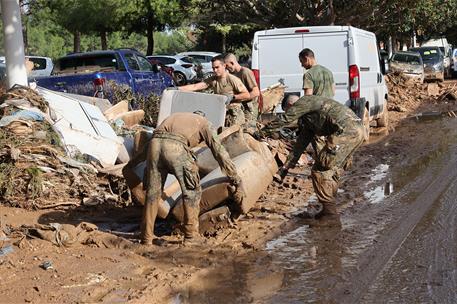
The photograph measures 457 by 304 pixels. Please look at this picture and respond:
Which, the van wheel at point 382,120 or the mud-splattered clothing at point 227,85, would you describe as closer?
the mud-splattered clothing at point 227,85

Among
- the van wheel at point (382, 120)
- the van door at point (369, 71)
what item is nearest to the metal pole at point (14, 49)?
the van door at point (369, 71)

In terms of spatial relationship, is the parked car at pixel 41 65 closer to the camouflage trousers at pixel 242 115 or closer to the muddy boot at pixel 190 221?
the camouflage trousers at pixel 242 115

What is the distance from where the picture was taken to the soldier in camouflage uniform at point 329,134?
775 cm

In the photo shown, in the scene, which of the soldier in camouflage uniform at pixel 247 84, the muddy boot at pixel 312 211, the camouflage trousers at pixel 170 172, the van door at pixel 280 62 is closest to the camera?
the camouflage trousers at pixel 170 172

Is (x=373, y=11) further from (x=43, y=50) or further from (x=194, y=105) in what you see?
(x=43, y=50)

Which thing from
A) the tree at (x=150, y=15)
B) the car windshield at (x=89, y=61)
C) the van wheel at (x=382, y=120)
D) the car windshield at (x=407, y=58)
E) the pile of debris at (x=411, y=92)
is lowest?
the pile of debris at (x=411, y=92)

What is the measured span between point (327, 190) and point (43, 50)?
68053 millimetres

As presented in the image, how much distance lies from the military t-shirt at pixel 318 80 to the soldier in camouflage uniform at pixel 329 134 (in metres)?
0.62

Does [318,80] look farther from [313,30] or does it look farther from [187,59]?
[187,59]

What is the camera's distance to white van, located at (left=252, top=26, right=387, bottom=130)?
12.2 m

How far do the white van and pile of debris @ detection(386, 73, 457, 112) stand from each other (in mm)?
9874

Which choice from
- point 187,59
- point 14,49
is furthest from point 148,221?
point 187,59

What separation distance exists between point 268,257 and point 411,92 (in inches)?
795

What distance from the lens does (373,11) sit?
82.4ft
